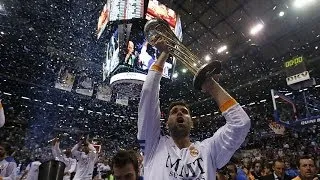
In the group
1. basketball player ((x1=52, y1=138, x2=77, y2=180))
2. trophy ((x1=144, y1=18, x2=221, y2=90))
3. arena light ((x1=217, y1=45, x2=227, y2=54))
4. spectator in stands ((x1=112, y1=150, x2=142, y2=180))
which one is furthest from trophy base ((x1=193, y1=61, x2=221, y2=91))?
arena light ((x1=217, y1=45, x2=227, y2=54))

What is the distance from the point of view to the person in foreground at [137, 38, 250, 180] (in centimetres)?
154

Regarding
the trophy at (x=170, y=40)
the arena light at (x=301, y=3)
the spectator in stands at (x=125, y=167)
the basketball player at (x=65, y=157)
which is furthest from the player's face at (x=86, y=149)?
the arena light at (x=301, y=3)

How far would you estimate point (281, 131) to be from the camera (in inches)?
505

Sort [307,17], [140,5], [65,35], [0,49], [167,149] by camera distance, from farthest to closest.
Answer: [0,49], [65,35], [307,17], [140,5], [167,149]

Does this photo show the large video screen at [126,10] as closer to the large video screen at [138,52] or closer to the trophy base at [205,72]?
the large video screen at [138,52]

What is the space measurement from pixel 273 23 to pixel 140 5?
736cm

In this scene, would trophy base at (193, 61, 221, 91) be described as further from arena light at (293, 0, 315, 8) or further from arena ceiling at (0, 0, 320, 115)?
arena light at (293, 0, 315, 8)

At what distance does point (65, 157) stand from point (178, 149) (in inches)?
319

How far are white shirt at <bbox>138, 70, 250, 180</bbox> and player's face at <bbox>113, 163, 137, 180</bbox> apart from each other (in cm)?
43

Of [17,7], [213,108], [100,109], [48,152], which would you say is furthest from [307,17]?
[100,109]

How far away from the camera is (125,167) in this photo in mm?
2076

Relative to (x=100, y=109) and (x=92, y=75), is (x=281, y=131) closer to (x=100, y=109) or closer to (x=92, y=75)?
(x=92, y=75)

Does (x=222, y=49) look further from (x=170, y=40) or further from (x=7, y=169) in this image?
(x=170, y=40)

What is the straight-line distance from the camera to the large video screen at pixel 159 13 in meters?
8.29
